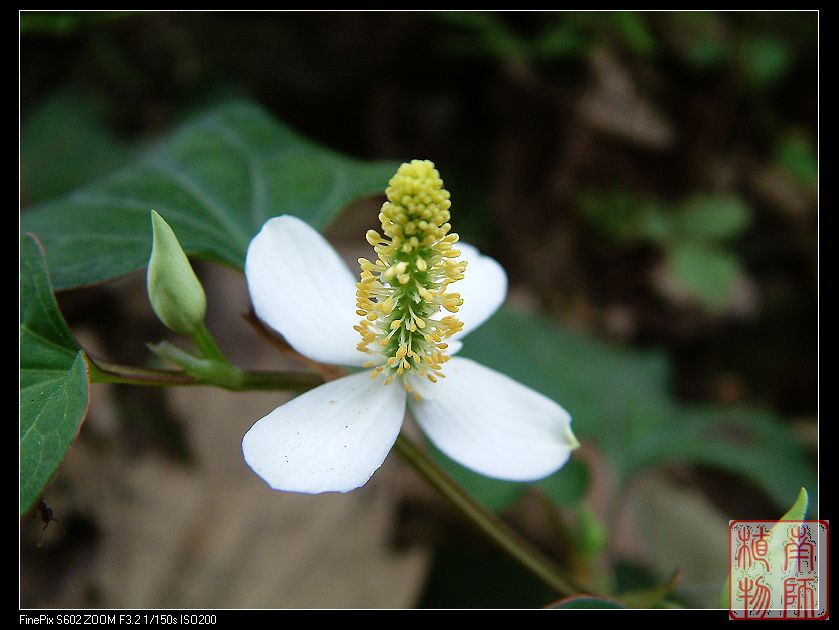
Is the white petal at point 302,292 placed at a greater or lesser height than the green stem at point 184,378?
greater

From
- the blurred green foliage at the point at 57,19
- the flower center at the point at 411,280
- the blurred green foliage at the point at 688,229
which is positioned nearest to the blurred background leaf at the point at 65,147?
the blurred green foliage at the point at 57,19

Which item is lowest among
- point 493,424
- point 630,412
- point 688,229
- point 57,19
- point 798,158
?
point 630,412

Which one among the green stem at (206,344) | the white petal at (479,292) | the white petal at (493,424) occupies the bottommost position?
the white petal at (493,424)

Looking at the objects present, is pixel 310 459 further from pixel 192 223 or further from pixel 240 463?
pixel 240 463

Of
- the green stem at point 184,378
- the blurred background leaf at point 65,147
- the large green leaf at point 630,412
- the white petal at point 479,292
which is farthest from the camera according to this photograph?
the blurred background leaf at point 65,147

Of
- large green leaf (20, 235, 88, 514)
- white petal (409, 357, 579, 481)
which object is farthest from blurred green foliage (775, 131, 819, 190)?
large green leaf (20, 235, 88, 514)

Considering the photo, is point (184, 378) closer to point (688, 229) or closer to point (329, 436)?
point (329, 436)

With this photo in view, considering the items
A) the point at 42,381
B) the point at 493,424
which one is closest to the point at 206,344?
the point at 42,381

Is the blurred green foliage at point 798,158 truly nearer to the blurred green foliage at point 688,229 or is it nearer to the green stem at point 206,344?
the blurred green foliage at point 688,229
